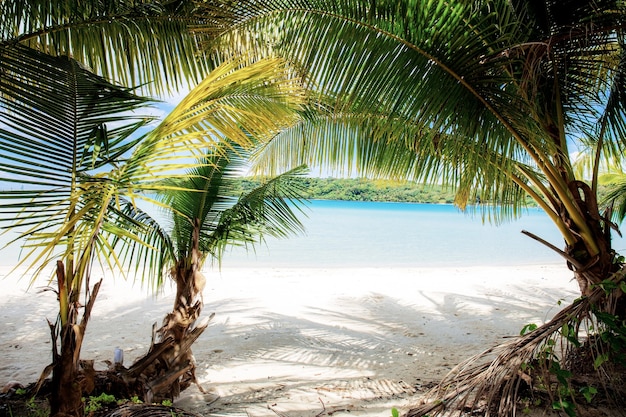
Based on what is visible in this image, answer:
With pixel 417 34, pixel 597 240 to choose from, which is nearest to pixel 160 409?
pixel 417 34

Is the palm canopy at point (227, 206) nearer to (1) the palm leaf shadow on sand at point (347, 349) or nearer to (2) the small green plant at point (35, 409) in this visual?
(1) the palm leaf shadow on sand at point (347, 349)

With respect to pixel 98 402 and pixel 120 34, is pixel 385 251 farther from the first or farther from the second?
pixel 98 402

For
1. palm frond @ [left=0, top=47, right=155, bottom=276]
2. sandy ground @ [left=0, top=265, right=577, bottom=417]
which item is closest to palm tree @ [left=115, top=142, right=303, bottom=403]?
sandy ground @ [left=0, top=265, right=577, bottom=417]

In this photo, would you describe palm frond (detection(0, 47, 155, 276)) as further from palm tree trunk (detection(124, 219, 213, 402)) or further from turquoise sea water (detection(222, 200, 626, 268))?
turquoise sea water (detection(222, 200, 626, 268))

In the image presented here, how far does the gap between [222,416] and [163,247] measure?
1364 mm

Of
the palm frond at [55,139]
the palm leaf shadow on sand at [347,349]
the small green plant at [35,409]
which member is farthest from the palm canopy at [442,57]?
the small green plant at [35,409]

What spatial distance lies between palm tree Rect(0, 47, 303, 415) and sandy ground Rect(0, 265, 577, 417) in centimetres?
159

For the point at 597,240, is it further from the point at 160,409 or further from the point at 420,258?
the point at 420,258

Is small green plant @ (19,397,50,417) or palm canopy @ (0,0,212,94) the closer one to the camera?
small green plant @ (19,397,50,417)

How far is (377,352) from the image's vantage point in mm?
4109

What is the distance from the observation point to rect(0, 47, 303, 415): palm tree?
141 cm

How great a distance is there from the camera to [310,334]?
4742 millimetres

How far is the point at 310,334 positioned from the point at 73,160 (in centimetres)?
374

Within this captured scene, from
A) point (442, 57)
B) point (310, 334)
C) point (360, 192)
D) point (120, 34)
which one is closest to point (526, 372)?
point (442, 57)
